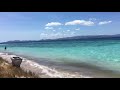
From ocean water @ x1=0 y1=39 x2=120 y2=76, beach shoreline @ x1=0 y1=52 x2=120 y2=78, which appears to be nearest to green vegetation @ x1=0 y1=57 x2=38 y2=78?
beach shoreline @ x1=0 y1=52 x2=120 y2=78

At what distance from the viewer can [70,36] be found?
351 cm

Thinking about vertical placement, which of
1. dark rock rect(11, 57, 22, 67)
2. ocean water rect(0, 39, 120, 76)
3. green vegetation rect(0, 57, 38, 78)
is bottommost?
green vegetation rect(0, 57, 38, 78)

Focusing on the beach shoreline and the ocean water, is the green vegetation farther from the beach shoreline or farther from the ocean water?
the ocean water

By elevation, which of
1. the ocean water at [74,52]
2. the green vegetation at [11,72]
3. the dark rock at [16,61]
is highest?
the ocean water at [74,52]

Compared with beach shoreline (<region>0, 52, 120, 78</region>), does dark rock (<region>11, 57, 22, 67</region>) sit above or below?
above

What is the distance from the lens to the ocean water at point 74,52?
344cm

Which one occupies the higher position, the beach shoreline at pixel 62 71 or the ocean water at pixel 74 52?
the ocean water at pixel 74 52

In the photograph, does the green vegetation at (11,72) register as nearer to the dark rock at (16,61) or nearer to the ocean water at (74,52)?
the dark rock at (16,61)

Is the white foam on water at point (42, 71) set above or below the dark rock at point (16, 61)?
below

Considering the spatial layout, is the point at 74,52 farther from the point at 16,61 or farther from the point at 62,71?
the point at 16,61

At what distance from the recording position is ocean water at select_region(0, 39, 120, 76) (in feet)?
11.3

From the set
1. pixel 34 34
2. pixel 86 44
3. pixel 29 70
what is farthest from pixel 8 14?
pixel 86 44

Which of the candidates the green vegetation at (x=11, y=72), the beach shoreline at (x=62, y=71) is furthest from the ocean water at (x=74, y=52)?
the green vegetation at (x=11, y=72)

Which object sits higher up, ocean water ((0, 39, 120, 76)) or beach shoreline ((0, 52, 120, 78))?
ocean water ((0, 39, 120, 76))
